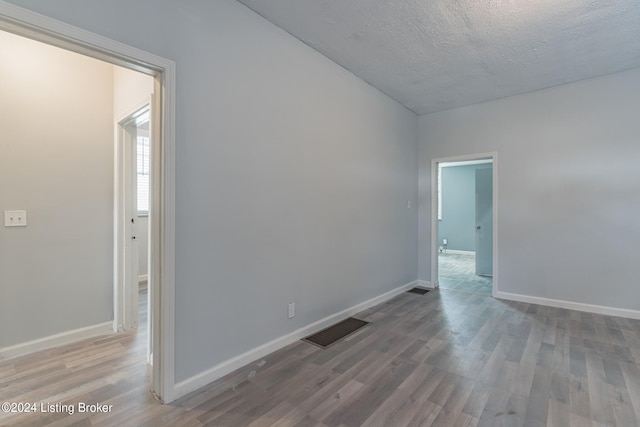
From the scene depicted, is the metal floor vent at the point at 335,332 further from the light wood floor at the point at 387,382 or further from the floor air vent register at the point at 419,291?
the floor air vent register at the point at 419,291

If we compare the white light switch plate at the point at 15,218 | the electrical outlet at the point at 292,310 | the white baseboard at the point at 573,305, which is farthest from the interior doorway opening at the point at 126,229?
the white baseboard at the point at 573,305

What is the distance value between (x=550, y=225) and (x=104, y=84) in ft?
18.6

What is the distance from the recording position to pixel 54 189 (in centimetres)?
267

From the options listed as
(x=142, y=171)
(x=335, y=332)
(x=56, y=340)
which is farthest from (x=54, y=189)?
(x=335, y=332)

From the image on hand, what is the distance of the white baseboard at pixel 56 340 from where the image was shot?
7.89 feet

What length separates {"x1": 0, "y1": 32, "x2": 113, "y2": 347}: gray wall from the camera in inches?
95.7

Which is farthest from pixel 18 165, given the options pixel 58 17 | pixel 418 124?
pixel 418 124

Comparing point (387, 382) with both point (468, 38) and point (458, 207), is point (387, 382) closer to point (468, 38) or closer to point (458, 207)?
point (468, 38)

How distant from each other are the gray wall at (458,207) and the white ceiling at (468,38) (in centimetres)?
506

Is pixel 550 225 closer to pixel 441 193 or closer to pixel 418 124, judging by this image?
pixel 418 124

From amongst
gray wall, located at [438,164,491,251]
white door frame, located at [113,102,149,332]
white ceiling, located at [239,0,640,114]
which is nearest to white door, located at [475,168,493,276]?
white ceiling, located at [239,0,640,114]

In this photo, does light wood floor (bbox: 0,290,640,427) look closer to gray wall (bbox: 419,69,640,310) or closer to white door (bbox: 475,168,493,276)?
gray wall (bbox: 419,69,640,310)

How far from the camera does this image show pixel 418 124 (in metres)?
5.00

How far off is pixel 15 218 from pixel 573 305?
6.16m
